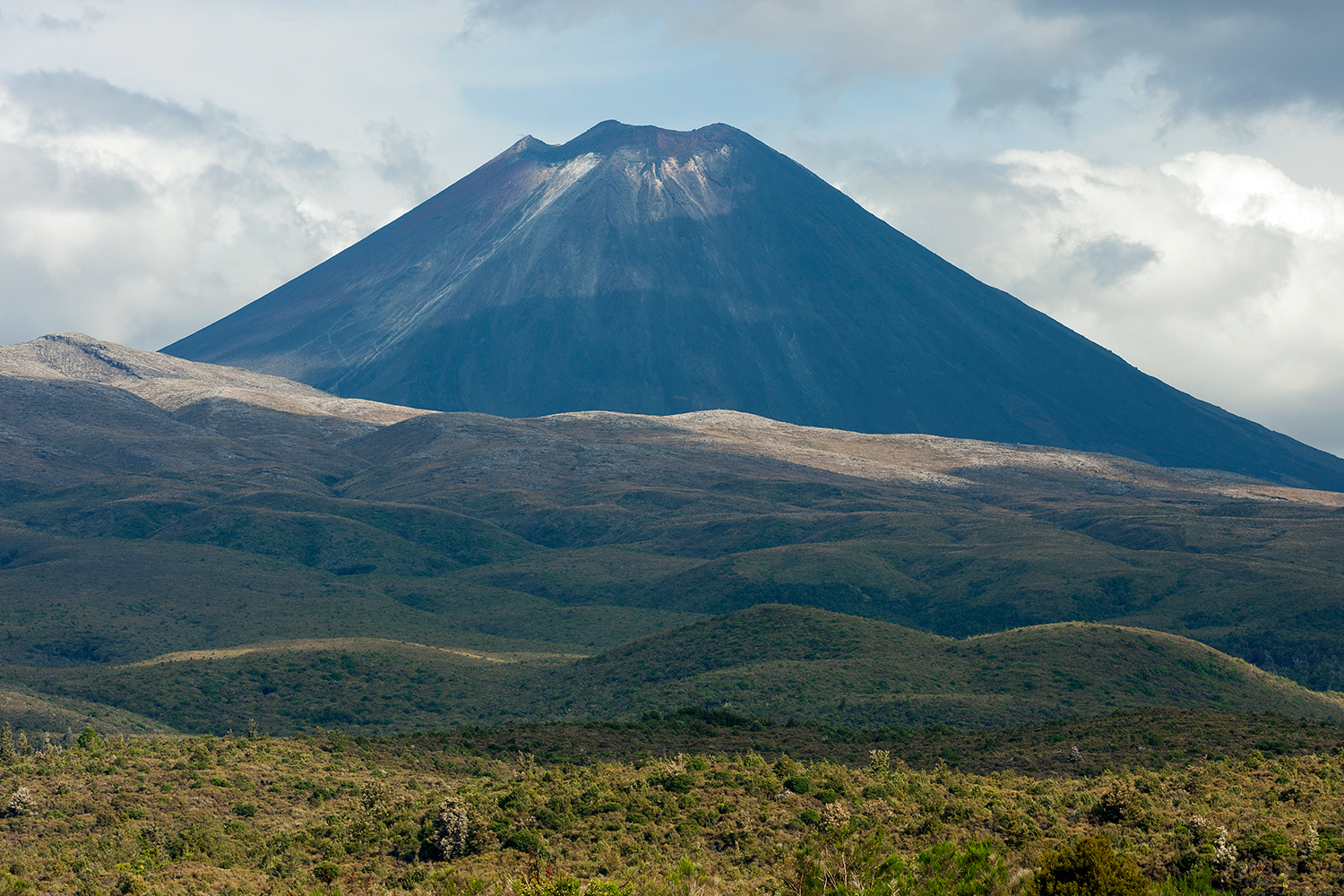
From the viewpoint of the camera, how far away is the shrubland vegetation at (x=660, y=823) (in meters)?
20.4

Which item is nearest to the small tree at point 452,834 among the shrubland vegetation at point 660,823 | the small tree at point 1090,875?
the shrubland vegetation at point 660,823

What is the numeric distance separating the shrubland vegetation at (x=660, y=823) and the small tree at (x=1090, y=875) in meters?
0.03

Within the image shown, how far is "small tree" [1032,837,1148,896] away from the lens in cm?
1736

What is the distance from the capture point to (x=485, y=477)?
148250 millimetres

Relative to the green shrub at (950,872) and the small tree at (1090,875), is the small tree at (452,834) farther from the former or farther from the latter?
the small tree at (1090,875)

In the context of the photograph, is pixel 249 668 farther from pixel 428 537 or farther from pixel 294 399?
pixel 294 399

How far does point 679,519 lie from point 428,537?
2666 cm

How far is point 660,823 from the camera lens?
25406 mm

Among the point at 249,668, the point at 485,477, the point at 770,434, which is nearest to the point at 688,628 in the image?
the point at 249,668

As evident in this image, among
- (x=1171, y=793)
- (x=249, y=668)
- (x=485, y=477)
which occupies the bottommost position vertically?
(x=249, y=668)

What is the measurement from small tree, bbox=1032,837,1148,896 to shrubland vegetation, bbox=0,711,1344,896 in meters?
0.03

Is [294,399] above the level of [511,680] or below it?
above

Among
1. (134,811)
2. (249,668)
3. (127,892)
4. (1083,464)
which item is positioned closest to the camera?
(127,892)

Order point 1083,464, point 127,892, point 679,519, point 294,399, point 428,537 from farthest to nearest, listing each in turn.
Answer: point 294,399, point 1083,464, point 679,519, point 428,537, point 127,892
